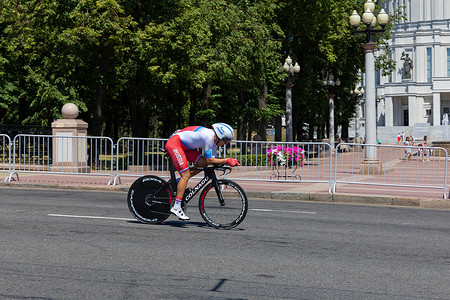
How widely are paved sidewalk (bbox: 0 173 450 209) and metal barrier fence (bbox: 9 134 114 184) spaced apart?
0.30 meters

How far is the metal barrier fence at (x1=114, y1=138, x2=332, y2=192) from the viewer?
17141 mm

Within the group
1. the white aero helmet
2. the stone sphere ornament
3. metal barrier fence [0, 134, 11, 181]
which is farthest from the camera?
the stone sphere ornament

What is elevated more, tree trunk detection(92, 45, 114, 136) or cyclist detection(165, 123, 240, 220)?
tree trunk detection(92, 45, 114, 136)

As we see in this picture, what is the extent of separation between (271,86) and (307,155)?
21813 millimetres

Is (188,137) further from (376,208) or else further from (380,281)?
(376,208)

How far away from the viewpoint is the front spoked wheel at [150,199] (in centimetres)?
962

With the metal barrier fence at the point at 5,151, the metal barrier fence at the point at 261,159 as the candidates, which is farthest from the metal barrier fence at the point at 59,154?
the metal barrier fence at the point at 261,159

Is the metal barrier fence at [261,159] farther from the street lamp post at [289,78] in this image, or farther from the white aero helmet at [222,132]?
the street lamp post at [289,78]

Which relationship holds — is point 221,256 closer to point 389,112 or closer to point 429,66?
point 389,112

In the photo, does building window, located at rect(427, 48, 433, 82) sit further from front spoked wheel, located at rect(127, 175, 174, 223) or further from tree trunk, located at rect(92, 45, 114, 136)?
front spoked wheel, located at rect(127, 175, 174, 223)

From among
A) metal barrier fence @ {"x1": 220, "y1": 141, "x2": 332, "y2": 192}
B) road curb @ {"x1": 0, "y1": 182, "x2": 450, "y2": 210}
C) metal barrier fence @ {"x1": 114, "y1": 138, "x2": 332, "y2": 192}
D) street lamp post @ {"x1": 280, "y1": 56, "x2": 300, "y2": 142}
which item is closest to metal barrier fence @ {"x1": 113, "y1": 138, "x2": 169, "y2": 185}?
metal barrier fence @ {"x1": 114, "y1": 138, "x2": 332, "y2": 192}

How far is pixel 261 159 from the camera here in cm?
1752

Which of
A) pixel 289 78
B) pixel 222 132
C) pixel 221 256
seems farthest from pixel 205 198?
pixel 289 78

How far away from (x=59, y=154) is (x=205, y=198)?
1026 centimetres
